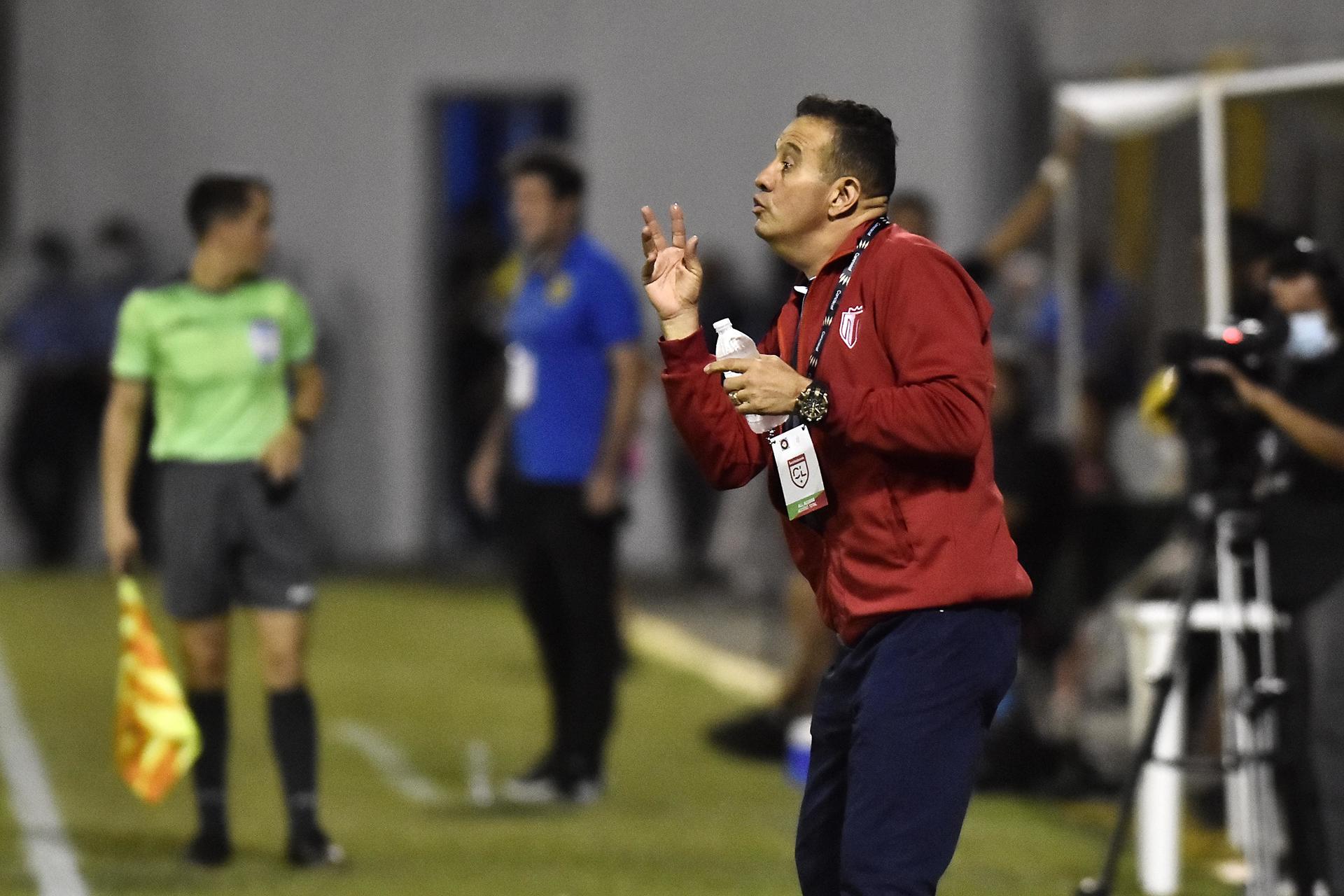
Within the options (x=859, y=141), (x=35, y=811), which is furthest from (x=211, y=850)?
(x=859, y=141)

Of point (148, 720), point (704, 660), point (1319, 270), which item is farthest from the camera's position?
point (704, 660)

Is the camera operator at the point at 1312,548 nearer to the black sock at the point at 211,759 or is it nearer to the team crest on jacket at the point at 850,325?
the team crest on jacket at the point at 850,325

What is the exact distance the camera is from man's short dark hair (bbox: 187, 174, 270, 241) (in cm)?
702

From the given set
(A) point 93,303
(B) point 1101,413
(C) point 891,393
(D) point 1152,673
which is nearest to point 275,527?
(D) point 1152,673

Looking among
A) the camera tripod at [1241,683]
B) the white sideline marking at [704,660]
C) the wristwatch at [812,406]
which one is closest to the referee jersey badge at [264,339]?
the camera tripod at [1241,683]

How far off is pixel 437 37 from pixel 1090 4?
7235mm

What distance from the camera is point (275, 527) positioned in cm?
704

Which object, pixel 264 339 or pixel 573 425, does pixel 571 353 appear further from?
pixel 264 339

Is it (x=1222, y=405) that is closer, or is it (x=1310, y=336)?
(x=1222, y=405)

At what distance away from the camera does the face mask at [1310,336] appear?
6215mm

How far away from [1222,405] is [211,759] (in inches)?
129

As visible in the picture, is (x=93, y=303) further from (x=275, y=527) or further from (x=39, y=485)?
(x=275, y=527)

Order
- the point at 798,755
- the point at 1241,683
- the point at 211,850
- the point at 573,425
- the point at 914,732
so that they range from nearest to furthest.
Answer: the point at 914,732 < the point at 1241,683 < the point at 211,850 < the point at 573,425 < the point at 798,755

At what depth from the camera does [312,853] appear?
23.1 ft
